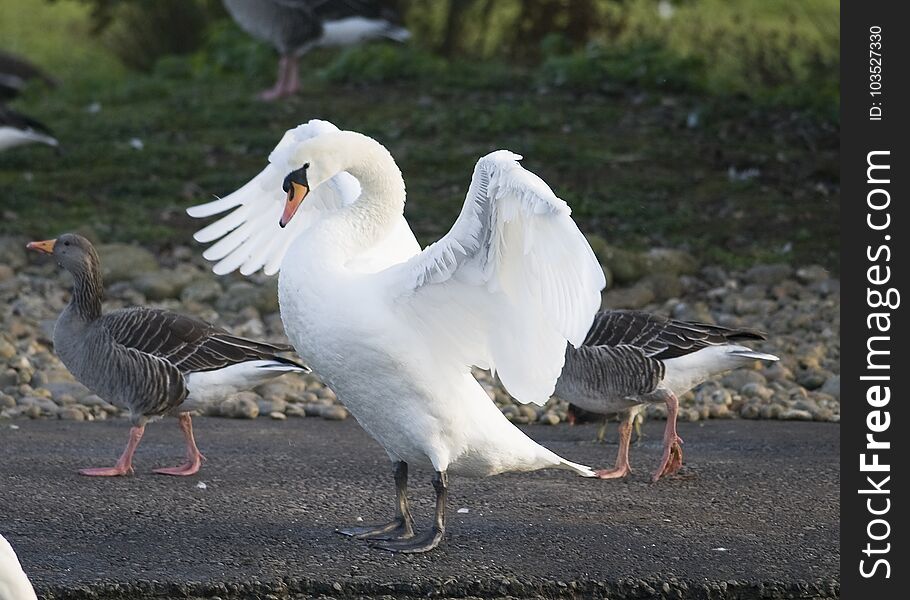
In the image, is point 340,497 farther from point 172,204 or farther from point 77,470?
point 172,204

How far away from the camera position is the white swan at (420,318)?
5.24 meters

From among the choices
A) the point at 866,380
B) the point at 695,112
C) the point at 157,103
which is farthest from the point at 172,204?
the point at 866,380

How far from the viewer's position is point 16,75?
18.1 metres

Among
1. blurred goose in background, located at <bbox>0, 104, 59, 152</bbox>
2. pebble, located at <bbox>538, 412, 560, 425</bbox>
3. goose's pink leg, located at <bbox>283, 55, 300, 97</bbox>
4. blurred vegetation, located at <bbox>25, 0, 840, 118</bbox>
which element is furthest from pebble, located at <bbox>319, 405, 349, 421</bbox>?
blurred vegetation, located at <bbox>25, 0, 840, 118</bbox>

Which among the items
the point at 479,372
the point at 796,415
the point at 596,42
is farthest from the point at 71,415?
the point at 596,42

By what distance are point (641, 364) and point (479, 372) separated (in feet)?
8.21

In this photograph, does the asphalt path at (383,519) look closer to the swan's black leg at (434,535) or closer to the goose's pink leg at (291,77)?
the swan's black leg at (434,535)

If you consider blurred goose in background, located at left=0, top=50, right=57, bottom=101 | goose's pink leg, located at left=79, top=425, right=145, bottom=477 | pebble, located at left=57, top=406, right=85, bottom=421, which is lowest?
goose's pink leg, located at left=79, top=425, right=145, bottom=477

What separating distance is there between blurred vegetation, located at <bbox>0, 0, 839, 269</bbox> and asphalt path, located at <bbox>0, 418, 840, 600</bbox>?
15.7 ft

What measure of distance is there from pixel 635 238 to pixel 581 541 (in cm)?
677

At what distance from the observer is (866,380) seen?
260 inches

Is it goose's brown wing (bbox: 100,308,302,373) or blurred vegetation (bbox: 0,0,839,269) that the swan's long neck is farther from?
blurred vegetation (bbox: 0,0,839,269)

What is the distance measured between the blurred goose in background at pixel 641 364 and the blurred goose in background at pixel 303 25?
928cm

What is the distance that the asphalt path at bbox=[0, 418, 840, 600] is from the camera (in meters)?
5.36
